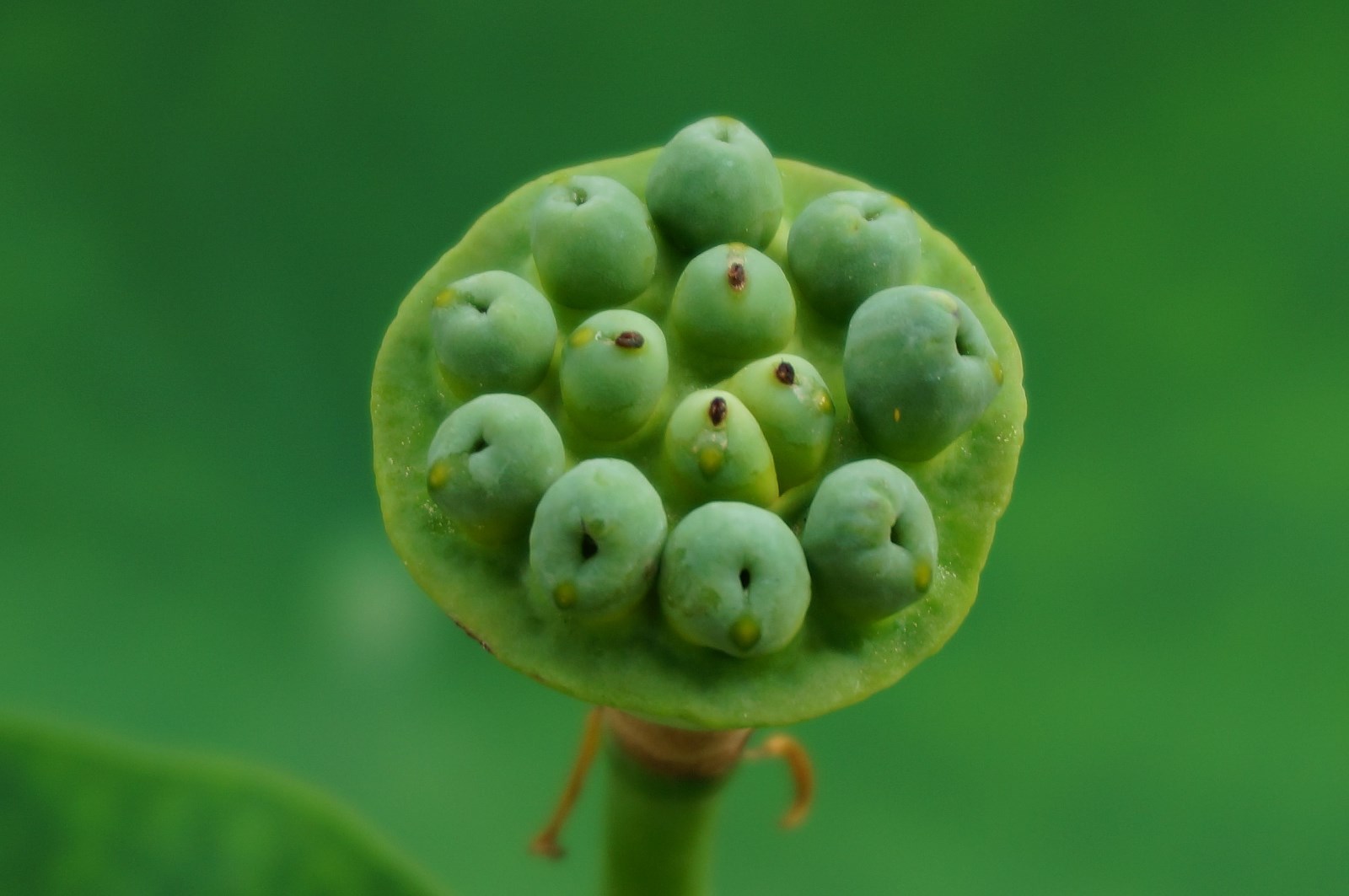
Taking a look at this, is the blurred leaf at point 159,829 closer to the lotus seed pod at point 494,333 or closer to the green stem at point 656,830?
the green stem at point 656,830

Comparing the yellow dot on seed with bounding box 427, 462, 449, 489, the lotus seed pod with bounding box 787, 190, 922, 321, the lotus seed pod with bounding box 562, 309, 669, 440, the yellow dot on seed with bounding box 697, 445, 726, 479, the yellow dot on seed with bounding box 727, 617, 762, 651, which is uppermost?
the lotus seed pod with bounding box 787, 190, 922, 321

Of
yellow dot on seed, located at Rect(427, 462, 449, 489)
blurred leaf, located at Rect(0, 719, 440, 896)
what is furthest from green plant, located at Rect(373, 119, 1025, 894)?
blurred leaf, located at Rect(0, 719, 440, 896)

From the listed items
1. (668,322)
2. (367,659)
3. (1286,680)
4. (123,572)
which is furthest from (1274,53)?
(123,572)

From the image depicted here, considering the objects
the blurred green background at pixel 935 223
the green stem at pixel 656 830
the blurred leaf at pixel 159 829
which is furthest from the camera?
the blurred green background at pixel 935 223

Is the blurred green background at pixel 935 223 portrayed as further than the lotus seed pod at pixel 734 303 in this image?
Yes

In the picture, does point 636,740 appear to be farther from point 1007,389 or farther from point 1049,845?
point 1049,845

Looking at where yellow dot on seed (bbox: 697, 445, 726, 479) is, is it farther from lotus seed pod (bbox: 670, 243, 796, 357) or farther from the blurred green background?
the blurred green background

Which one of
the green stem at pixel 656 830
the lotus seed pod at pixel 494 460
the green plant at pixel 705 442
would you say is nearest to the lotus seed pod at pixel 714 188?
the green plant at pixel 705 442
